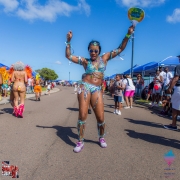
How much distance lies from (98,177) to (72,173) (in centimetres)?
36

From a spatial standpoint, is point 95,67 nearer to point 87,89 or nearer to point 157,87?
point 87,89

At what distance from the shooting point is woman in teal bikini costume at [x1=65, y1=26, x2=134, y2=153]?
3797 mm

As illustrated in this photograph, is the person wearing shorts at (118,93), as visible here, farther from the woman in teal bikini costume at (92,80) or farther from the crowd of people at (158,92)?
the woman in teal bikini costume at (92,80)

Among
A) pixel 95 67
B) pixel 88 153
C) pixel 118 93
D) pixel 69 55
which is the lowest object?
pixel 88 153

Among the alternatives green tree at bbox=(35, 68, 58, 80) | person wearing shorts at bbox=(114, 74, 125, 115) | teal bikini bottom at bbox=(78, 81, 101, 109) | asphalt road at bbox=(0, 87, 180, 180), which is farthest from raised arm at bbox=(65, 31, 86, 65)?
green tree at bbox=(35, 68, 58, 80)

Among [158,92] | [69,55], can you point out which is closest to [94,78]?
[69,55]

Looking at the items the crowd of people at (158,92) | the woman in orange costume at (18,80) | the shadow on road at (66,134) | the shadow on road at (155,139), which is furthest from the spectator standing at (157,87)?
the woman in orange costume at (18,80)

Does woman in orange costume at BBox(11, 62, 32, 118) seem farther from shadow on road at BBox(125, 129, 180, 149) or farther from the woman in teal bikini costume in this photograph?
shadow on road at BBox(125, 129, 180, 149)

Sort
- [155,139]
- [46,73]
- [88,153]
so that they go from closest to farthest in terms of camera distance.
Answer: [88,153]
[155,139]
[46,73]

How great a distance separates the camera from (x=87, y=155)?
140 inches

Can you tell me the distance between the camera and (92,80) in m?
3.83

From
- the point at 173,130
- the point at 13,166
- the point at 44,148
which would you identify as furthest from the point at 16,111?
the point at 173,130

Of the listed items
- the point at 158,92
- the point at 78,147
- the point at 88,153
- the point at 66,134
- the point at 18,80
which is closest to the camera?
the point at 88,153

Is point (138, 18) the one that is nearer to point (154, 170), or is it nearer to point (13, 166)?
point (154, 170)
